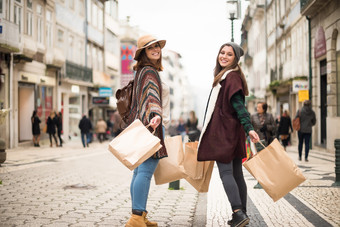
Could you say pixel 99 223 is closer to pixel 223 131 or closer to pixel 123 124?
pixel 123 124

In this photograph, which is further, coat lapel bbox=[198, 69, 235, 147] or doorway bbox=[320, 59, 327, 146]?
doorway bbox=[320, 59, 327, 146]

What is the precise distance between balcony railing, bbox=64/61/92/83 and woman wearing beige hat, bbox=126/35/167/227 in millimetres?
28109

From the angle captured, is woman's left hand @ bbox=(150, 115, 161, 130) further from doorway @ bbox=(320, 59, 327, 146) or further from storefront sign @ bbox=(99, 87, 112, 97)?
storefront sign @ bbox=(99, 87, 112, 97)

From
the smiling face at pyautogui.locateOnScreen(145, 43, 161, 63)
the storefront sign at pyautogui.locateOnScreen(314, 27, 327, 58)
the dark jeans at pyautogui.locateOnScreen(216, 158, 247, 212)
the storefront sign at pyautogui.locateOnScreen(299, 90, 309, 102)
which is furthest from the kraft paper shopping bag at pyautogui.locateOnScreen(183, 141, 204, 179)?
the storefront sign at pyautogui.locateOnScreen(299, 90, 309, 102)

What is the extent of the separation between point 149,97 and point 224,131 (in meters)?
0.79

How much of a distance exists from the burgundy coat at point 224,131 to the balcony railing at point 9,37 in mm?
18526

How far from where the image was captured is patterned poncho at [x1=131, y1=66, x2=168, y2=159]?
4906 mm

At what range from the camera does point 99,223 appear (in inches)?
214

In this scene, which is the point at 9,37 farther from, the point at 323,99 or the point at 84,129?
the point at 323,99

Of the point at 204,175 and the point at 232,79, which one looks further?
the point at 204,175

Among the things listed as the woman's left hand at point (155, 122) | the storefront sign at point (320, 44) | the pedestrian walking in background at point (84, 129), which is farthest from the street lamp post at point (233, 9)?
the woman's left hand at point (155, 122)

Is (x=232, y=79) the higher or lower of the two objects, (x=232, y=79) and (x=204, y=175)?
the higher

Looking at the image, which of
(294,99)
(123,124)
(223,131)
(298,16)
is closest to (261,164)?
(223,131)

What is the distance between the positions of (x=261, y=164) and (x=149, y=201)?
2.57 metres
